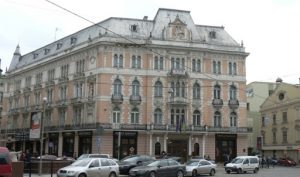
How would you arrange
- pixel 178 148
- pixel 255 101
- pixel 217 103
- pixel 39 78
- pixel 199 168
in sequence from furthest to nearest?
pixel 255 101 < pixel 39 78 < pixel 217 103 < pixel 178 148 < pixel 199 168

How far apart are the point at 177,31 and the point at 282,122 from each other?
27.9m

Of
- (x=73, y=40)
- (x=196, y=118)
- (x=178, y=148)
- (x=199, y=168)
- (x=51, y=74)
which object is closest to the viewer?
(x=199, y=168)

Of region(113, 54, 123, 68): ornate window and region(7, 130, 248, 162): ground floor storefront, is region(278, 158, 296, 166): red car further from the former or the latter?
region(113, 54, 123, 68): ornate window

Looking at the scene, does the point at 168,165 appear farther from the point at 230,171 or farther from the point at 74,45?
the point at 74,45

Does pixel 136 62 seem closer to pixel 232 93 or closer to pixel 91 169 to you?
pixel 232 93

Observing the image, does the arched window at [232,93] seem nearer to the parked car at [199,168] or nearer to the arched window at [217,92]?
the arched window at [217,92]

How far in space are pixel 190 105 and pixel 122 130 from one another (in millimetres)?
10070

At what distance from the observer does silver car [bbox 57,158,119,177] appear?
28.3m

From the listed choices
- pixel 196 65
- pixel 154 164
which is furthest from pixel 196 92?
pixel 154 164

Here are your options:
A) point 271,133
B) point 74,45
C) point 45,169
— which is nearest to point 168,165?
point 45,169

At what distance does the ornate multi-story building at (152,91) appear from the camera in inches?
2383

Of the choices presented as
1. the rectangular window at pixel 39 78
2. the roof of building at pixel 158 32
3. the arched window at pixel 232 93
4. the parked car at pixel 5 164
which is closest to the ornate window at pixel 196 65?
the roof of building at pixel 158 32

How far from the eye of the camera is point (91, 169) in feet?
95.9

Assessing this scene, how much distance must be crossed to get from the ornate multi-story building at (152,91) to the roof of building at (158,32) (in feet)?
0.45
